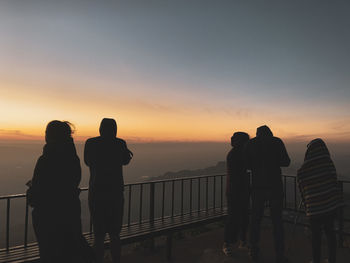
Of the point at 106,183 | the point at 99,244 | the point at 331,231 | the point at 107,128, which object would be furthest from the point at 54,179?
the point at 331,231

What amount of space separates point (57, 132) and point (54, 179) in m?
0.45

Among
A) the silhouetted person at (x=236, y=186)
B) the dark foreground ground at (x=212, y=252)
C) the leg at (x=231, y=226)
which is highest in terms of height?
the silhouetted person at (x=236, y=186)

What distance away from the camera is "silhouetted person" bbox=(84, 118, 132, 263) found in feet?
10.8

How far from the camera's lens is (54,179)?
2.59 meters

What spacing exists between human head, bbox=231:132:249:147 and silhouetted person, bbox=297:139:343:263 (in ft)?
3.74

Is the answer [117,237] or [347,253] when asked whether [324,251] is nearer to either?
[347,253]

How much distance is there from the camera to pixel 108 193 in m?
3.31

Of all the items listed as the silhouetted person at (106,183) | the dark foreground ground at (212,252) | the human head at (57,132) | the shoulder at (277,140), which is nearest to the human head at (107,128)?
the silhouetted person at (106,183)

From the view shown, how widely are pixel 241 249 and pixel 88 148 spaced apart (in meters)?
3.60

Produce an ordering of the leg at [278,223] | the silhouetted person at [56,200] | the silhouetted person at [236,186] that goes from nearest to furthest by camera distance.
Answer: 1. the silhouetted person at [56,200]
2. the leg at [278,223]
3. the silhouetted person at [236,186]

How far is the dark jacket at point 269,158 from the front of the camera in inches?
172

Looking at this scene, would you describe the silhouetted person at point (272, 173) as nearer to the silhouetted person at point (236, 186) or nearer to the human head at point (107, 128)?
the silhouetted person at point (236, 186)

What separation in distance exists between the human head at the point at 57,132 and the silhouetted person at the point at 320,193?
3269mm

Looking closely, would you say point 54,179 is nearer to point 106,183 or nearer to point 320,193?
point 106,183
